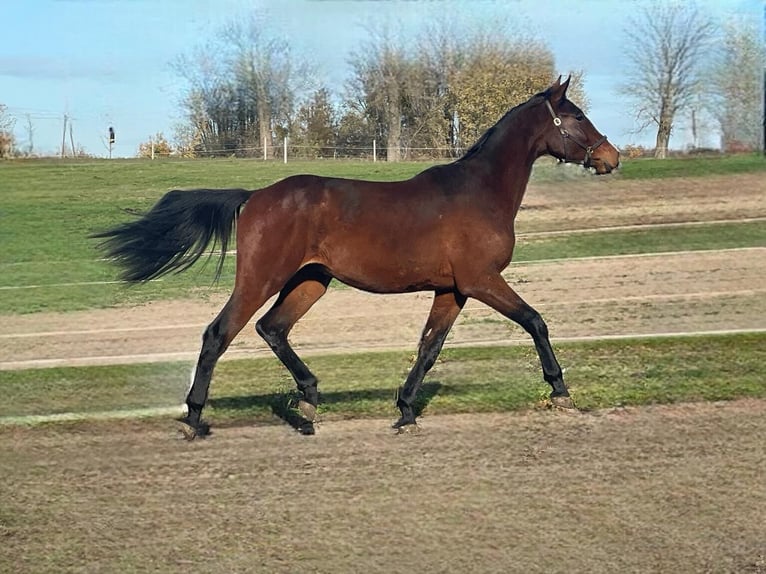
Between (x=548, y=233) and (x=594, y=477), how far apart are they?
1695cm

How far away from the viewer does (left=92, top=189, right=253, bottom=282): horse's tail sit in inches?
292

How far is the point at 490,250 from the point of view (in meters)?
7.01

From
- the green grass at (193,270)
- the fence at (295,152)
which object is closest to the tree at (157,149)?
the fence at (295,152)

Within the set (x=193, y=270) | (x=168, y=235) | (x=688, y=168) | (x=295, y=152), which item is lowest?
(x=193, y=270)

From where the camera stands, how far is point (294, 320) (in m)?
7.43

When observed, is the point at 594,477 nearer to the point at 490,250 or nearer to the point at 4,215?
the point at 490,250

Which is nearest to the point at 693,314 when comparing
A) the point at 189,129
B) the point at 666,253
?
the point at 666,253

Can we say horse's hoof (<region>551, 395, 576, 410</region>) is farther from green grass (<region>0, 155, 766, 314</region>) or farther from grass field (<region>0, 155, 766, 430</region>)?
green grass (<region>0, 155, 766, 314</region>)

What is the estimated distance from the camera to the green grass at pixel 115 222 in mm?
17266

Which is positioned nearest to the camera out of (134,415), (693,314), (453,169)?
(453,169)

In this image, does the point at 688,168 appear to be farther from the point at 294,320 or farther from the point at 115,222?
the point at 294,320

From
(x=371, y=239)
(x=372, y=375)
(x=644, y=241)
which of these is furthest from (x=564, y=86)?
(x=644, y=241)

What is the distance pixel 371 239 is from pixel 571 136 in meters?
1.95

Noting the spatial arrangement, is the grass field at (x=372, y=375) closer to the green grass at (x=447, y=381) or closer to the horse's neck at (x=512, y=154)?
the green grass at (x=447, y=381)
